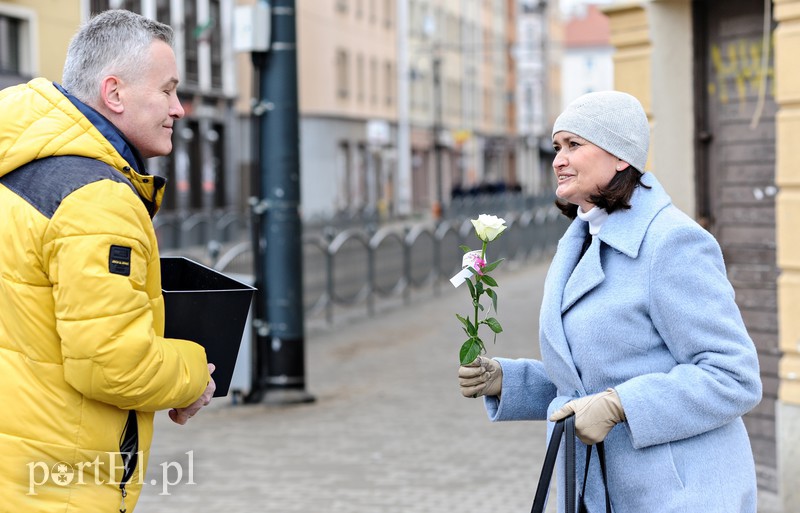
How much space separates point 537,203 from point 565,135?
46.1m

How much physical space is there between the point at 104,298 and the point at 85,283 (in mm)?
50

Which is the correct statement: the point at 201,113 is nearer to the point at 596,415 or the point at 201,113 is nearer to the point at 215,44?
the point at 215,44

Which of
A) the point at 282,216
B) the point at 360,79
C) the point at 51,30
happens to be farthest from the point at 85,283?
the point at 360,79

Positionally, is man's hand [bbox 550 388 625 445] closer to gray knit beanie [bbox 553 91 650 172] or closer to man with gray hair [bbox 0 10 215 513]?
gray knit beanie [bbox 553 91 650 172]

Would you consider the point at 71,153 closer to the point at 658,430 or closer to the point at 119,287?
the point at 119,287

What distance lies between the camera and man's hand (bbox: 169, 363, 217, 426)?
130 inches

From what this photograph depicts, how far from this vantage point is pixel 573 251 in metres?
3.46

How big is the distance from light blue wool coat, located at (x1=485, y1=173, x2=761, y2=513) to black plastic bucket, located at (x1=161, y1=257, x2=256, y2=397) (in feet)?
2.44

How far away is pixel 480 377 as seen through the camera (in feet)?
11.5

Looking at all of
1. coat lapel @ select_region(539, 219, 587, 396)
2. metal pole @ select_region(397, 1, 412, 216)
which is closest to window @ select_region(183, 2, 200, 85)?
metal pole @ select_region(397, 1, 412, 216)

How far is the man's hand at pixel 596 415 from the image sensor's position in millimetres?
3193

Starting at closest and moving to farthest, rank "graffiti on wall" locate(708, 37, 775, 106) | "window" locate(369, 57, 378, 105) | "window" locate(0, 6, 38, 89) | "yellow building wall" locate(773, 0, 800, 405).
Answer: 1. "yellow building wall" locate(773, 0, 800, 405)
2. "graffiti on wall" locate(708, 37, 775, 106)
3. "window" locate(0, 6, 38, 89)
4. "window" locate(369, 57, 378, 105)

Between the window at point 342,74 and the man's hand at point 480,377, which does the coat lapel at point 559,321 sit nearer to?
the man's hand at point 480,377

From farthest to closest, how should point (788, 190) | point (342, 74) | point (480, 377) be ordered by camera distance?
1. point (342, 74)
2. point (788, 190)
3. point (480, 377)
